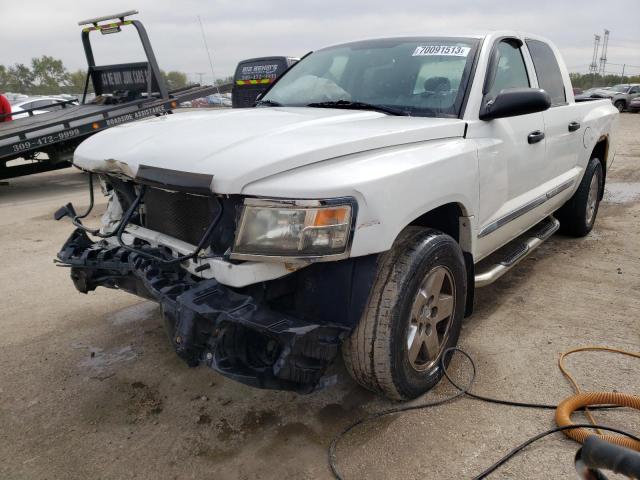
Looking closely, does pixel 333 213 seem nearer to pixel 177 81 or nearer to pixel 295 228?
pixel 295 228

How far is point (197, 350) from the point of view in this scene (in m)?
2.13

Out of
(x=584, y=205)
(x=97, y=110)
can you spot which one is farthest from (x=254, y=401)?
(x=97, y=110)

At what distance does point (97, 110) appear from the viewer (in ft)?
28.4

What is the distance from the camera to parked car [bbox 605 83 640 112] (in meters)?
26.6

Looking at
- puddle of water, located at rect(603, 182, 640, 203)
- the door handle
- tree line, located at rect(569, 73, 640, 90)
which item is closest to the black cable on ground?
the door handle

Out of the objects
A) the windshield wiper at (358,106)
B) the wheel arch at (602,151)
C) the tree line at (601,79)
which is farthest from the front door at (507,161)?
the tree line at (601,79)

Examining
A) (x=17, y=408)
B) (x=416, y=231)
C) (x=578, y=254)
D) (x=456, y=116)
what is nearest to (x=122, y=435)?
(x=17, y=408)

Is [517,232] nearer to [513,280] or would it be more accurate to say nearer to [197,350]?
[513,280]

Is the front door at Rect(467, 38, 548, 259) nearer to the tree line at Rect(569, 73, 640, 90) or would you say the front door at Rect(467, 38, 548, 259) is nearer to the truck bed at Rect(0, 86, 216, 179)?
the truck bed at Rect(0, 86, 216, 179)

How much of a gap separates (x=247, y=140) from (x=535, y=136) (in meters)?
2.19

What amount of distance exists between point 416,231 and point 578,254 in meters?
3.14

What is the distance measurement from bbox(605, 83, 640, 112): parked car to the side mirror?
27.3m

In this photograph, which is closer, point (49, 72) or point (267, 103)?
point (267, 103)

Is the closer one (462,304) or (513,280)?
(462,304)
